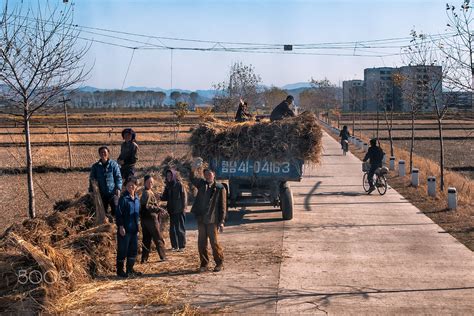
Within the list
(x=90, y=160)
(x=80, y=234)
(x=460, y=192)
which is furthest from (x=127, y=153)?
(x=90, y=160)

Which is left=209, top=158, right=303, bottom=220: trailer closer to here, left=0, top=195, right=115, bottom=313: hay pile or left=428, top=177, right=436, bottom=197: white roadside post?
left=0, top=195, right=115, bottom=313: hay pile

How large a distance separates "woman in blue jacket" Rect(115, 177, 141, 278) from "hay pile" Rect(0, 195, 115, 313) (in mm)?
388

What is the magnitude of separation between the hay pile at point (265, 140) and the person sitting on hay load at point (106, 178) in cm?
381

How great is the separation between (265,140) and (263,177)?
90cm

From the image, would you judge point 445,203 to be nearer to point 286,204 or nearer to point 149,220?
point 286,204

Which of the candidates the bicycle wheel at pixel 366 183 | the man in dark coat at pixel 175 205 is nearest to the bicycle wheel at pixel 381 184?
the bicycle wheel at pixel 366 183

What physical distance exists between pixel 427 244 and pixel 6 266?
7.26 meters

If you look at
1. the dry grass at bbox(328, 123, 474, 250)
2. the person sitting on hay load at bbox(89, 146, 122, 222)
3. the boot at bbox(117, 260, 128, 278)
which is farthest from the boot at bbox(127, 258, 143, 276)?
the dry grass at bbox(328, 123, 474, 250)

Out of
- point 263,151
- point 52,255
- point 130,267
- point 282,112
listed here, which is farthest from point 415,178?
point 52,255

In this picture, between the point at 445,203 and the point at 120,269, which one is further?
the point at 445,203

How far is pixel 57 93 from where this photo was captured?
11234 millimetres

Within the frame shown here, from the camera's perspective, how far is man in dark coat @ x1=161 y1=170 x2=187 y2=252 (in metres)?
10.8

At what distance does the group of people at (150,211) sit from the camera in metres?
9.31

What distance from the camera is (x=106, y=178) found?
10.3 meters
